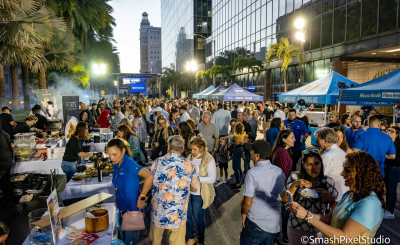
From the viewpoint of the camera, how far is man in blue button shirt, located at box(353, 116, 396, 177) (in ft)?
17.5

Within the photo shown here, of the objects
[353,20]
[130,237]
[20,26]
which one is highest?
[353,20]

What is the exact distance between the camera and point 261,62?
3030cm

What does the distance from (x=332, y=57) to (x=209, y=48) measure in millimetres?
31905

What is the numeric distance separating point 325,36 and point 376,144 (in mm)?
19204

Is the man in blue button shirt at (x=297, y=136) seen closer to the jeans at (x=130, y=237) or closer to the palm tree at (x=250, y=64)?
the jeans at (x=130, y=237)

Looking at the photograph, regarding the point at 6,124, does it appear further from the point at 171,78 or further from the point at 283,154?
the point at 171,78

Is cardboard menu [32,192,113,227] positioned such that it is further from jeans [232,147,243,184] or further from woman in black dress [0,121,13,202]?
jeans [232,147,243,184]

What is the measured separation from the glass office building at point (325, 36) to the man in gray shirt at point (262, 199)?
17.3m

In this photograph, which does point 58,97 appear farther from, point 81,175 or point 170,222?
point 170,222

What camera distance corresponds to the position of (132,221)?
138 inches

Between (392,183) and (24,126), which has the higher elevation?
(24,126)

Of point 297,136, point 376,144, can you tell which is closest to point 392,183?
point 376,144

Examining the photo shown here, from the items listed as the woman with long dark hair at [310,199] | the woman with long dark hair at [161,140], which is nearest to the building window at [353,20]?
the woman with long dark hair at [161,140]

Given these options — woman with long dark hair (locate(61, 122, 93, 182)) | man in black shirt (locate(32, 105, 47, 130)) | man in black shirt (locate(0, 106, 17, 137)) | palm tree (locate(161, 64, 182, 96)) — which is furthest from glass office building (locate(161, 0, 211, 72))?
woman with long dark hair (locate(61, 122, 93, 182))
